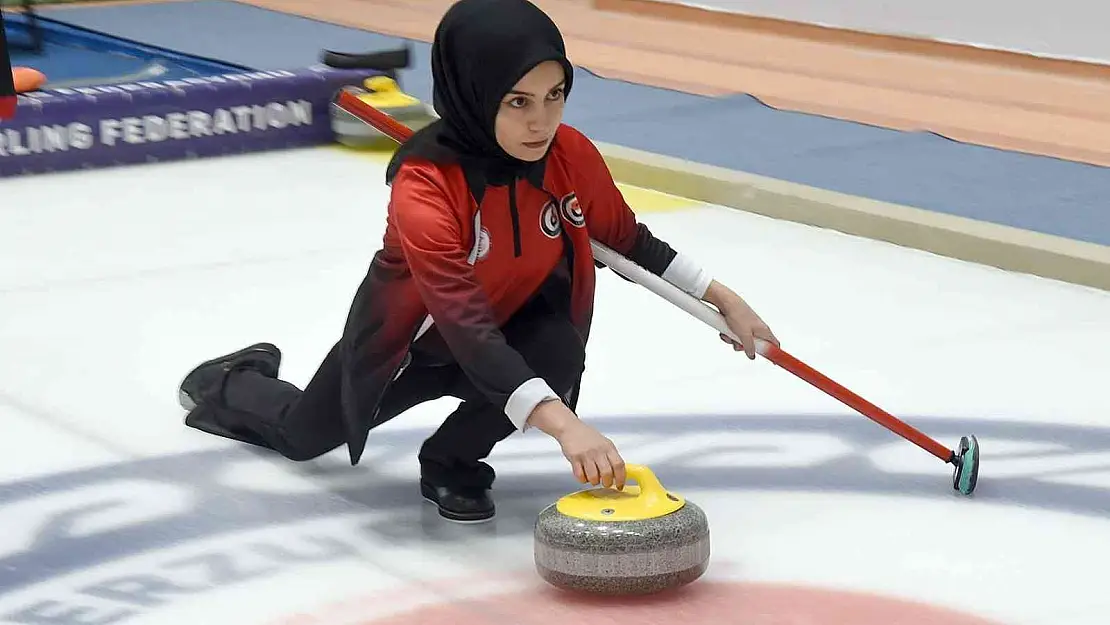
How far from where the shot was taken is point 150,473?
8.33ft

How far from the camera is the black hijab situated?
2072 millimetres

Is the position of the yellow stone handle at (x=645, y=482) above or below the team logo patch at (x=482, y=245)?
below

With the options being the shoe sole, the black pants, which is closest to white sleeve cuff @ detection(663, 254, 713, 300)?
the black pants

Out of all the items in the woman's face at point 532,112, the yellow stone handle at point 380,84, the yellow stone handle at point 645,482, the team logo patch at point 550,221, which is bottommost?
the yellow stone handle at point 645,482

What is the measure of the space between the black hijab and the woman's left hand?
34cm

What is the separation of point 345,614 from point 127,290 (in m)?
1.73

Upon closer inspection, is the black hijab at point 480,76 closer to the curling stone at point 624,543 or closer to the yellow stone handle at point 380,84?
the curling stone at point 624,543

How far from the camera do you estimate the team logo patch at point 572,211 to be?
2.25 meters

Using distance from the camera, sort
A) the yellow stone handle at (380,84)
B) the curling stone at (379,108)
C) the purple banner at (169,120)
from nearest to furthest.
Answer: the purple banner at (169,120)
the curling stone at (379,108)
the yellow stone handle at (380,84)

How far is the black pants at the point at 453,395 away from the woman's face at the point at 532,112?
0.24 metres

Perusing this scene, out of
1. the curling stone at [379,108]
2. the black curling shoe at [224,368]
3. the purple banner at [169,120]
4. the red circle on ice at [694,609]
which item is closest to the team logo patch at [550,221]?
the red circle on ice at [694,609]

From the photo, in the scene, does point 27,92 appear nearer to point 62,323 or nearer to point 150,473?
point 62,323

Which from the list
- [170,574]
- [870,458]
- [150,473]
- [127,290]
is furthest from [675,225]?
[170,574]

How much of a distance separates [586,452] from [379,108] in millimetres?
3074
